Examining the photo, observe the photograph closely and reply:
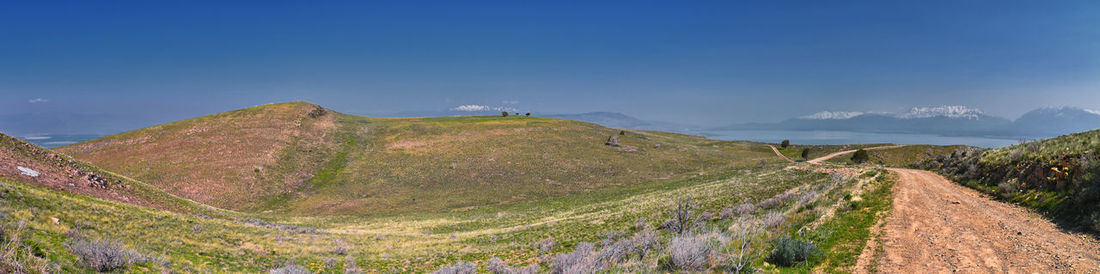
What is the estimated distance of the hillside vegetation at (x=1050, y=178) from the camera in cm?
1049

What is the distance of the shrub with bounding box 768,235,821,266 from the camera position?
860cm

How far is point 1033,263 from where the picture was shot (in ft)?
25.2

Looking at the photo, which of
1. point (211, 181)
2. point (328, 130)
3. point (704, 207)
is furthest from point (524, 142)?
point (704, 207)

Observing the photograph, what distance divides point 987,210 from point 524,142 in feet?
165

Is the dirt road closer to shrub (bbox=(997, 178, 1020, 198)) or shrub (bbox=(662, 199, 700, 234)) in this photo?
shrub (bbox=(997, 178, 1020, 198))

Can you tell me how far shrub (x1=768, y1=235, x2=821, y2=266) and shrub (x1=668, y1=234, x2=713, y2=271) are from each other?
1417mm

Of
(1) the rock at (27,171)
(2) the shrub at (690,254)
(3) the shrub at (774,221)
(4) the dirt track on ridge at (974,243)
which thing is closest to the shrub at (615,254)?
(2) the shrub at (690,254)

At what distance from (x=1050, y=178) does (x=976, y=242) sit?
311 inches

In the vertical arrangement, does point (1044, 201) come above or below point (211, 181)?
above

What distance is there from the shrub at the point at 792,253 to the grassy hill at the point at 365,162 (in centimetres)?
2830

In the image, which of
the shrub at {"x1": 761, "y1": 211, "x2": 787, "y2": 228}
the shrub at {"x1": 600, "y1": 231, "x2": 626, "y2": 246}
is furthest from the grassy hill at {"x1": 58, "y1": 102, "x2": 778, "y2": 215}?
the shrub at {"x1": 761, "y1": 211, "x2": 787, "y2": 228}

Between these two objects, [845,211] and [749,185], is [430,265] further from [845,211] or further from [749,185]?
[749,185]

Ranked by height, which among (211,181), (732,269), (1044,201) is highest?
(1044,201)

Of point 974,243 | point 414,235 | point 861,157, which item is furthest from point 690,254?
point 861,157
